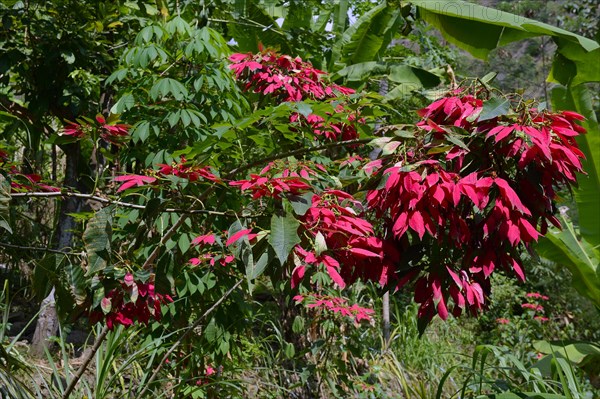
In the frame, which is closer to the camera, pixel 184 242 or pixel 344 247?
pixel 344 247

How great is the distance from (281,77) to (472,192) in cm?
154

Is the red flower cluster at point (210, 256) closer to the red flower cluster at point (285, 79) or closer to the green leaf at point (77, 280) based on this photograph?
the green leaf at point (77, 280)

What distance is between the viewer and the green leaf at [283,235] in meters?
1.23

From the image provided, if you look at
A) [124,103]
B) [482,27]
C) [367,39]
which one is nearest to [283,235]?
[124,103]

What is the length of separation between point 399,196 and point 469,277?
26cm

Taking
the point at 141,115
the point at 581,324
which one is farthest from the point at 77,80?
the point at 581,324

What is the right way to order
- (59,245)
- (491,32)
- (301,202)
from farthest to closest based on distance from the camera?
(59,245) < (491,32) < (301,202)

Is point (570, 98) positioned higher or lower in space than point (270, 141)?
lower

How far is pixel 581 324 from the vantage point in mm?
6371

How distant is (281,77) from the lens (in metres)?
2.61

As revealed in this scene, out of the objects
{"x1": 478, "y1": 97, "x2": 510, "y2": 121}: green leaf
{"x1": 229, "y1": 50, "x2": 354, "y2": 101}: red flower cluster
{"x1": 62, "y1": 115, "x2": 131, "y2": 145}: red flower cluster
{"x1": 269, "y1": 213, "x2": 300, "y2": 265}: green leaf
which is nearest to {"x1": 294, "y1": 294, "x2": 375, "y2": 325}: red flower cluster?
{"x1": 229, "y1": 50, "x2": 354, "y2": 101}: red flower cluster

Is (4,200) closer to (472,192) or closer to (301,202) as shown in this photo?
(301,202)

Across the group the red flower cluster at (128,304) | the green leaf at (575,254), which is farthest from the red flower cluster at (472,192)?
the green leaf at (575,254)

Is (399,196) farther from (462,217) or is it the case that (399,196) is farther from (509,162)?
(509,162)
